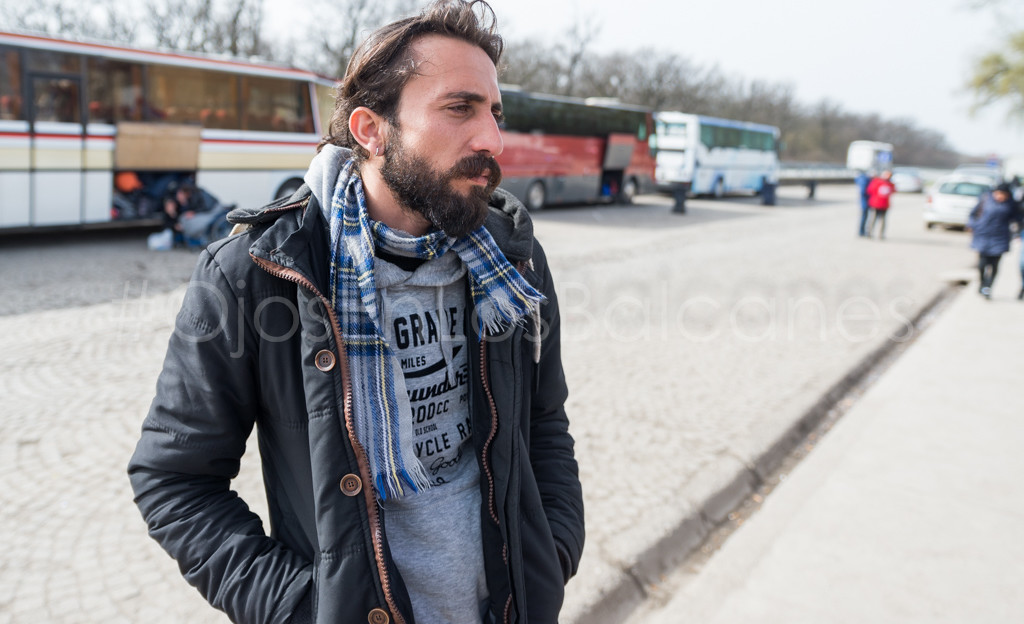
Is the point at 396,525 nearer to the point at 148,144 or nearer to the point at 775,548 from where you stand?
the point at 775,548

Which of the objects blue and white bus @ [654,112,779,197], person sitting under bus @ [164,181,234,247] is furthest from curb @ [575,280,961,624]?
blue and white bus @ [654,112,779,197]

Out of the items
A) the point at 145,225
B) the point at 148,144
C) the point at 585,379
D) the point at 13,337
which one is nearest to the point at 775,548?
the point at 585,379

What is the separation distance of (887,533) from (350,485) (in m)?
3.49

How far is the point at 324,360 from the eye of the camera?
147cm

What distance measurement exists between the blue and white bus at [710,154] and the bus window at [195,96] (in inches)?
661

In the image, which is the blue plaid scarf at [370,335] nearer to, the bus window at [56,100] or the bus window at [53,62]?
the bus window at [56,100]

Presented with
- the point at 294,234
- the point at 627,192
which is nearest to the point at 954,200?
the point at 627,192

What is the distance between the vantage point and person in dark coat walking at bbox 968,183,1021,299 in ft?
37.2

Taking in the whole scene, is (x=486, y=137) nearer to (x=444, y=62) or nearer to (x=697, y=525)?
(x=444, y=62)

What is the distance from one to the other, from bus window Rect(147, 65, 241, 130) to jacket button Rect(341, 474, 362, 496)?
1322cm

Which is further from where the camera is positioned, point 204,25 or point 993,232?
point 204,25

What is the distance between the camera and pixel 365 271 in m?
1.56

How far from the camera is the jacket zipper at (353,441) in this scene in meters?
1.47

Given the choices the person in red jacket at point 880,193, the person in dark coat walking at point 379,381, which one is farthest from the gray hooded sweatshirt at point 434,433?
the person in red jacket at point 880,193
